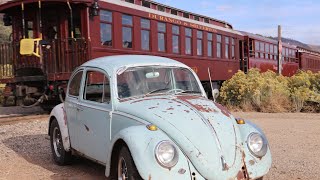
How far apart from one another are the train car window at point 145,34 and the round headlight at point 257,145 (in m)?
9.69

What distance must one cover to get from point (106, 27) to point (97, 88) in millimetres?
7225

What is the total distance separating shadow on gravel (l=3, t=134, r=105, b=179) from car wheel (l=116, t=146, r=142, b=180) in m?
1.24

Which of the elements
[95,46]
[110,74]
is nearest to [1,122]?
[95,46]

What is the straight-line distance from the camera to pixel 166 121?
15.3ft

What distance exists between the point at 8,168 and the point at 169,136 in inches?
130

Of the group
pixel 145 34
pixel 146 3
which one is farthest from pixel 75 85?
pixel 146 3

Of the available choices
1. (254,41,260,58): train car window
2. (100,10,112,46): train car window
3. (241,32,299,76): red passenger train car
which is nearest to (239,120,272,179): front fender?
(100,10,112,46): train car window

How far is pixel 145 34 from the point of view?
14352 mm

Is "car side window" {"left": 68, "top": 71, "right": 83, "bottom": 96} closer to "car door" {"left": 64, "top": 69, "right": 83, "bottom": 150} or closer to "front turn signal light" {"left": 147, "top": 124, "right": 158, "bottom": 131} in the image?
"car door" {"left": 64, "top": 69, "right": 83, "bottom": 150}

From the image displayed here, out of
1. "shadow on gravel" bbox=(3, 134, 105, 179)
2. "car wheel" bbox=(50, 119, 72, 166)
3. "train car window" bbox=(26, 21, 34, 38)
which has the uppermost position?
"train car window" bbox=(26, 21, 34, 38)

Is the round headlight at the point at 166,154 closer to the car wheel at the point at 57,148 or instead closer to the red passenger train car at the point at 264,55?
the car wheel at the point at 57,148

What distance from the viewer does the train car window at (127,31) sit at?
13422 mm

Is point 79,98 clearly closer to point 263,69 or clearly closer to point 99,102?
point 99,102

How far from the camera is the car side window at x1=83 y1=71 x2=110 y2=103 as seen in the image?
5.59m
